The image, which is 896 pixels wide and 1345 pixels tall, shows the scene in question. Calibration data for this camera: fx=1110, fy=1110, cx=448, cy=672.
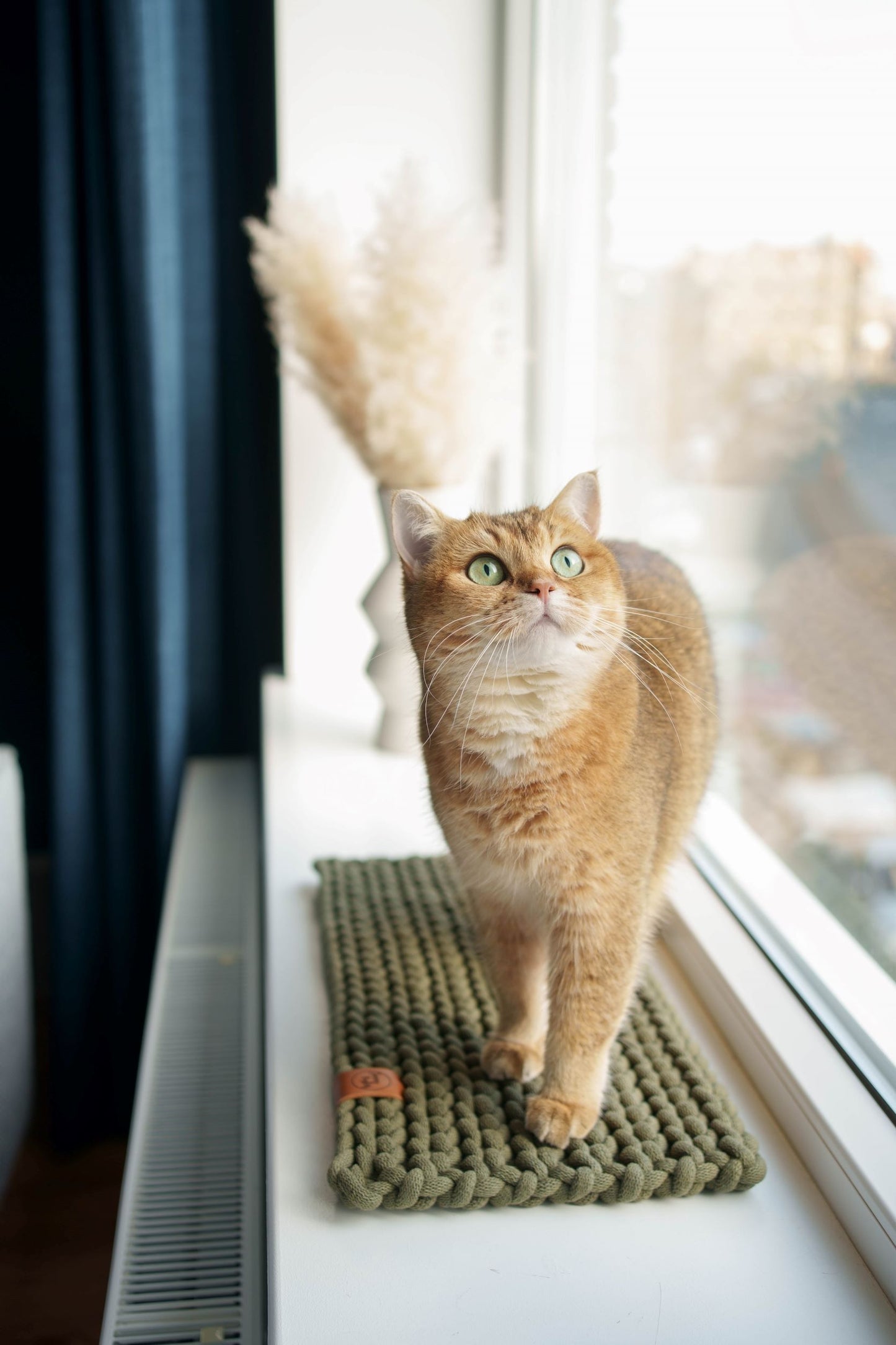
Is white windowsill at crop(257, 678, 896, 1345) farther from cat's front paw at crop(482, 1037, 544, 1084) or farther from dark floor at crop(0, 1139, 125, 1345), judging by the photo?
dark floor at crop(0, 1139, 125, 1345)

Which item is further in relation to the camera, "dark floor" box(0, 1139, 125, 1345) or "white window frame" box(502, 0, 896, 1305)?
"dark floor" box(0, 1139, 125, 1345)

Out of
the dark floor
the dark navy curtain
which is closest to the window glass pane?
the dark navy curtain

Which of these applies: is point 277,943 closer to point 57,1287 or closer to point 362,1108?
point 362,1108

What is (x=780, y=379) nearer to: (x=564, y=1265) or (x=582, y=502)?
(x=582, y=502)

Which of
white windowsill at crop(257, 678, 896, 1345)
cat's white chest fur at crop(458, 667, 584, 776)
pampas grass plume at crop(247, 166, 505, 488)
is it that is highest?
pampas grass plume at crop(247, 166, 505, 488)

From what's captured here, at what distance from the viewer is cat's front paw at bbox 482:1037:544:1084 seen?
0.74 m

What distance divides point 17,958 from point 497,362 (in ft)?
3.04

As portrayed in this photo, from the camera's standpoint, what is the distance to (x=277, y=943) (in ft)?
3.17

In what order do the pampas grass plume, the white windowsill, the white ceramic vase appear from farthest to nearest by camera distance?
1. the white ceramic vase
2. the pampas grass plume
3. the white windowsill

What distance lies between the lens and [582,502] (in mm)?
697

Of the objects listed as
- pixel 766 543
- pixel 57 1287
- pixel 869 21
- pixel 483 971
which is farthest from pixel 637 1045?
pixel 57 1287

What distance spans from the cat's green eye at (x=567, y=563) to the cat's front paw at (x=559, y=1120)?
1.05 feet

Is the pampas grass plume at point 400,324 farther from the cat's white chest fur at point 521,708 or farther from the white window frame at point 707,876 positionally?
the cat's white chest fur at point 521,708

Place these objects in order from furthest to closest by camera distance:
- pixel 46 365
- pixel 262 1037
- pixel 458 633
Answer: pixel 46 365
pixel 262 1037
pixel 458 633
